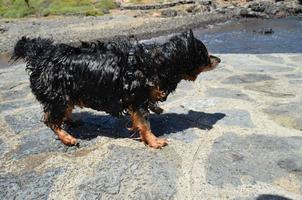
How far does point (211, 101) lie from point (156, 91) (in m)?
1.58

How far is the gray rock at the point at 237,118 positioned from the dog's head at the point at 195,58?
706 mm

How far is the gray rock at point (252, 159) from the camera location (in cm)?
388

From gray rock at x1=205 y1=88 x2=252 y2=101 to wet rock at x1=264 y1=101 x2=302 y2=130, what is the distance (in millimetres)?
501

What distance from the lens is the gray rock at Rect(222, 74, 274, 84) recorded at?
682 cm

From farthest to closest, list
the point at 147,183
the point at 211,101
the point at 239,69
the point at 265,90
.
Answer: the point at 239,69, the point at 265,90, the point at 211,101, the point at 147,183

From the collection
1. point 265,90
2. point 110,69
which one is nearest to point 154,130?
point 110,69

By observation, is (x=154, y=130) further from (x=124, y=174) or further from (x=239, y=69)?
(x=239, y=69)

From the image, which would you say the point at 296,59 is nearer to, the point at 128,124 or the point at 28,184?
the point at 128,124

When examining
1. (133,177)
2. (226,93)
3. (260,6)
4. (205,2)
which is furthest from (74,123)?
(205,2)

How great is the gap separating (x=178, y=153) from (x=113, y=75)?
3.34 ft

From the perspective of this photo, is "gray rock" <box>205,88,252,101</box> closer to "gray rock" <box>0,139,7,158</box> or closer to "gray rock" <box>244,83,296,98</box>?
"gray rock" <box>244,83,296,98</box>

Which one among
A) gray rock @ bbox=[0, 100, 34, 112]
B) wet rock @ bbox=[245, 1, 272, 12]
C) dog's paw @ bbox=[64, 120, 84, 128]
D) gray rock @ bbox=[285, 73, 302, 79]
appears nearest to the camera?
dog's paw @ bbox=[64, 120, 84, 128]

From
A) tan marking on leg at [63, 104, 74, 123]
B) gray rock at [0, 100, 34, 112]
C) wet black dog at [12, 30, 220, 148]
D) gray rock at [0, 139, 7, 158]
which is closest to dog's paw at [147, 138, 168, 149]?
wet black dog at [12, 30, 220, 148]

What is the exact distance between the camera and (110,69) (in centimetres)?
446
